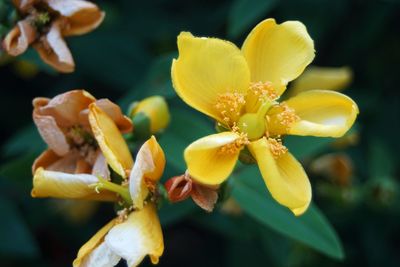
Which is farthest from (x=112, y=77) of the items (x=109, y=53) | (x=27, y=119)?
(x=27, y=119)

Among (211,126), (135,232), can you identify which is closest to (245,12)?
(211,126)

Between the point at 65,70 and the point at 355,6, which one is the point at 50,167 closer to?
the point at 65,70

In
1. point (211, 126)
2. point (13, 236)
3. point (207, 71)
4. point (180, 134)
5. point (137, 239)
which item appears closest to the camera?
point (137, 239)

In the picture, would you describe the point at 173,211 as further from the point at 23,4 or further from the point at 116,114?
the point at 23,4

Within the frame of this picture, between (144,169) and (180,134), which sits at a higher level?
(144,169)

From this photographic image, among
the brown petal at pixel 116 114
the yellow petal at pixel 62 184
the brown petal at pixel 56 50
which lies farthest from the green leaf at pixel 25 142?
the yellow petal at pixel 62 184

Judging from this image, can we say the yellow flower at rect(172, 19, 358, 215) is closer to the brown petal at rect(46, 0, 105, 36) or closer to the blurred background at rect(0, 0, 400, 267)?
the brown petal at rect(46, 0, 105, 36)

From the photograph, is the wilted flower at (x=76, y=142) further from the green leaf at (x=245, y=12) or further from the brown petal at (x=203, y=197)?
the green leaf at (x=245, y=12)
